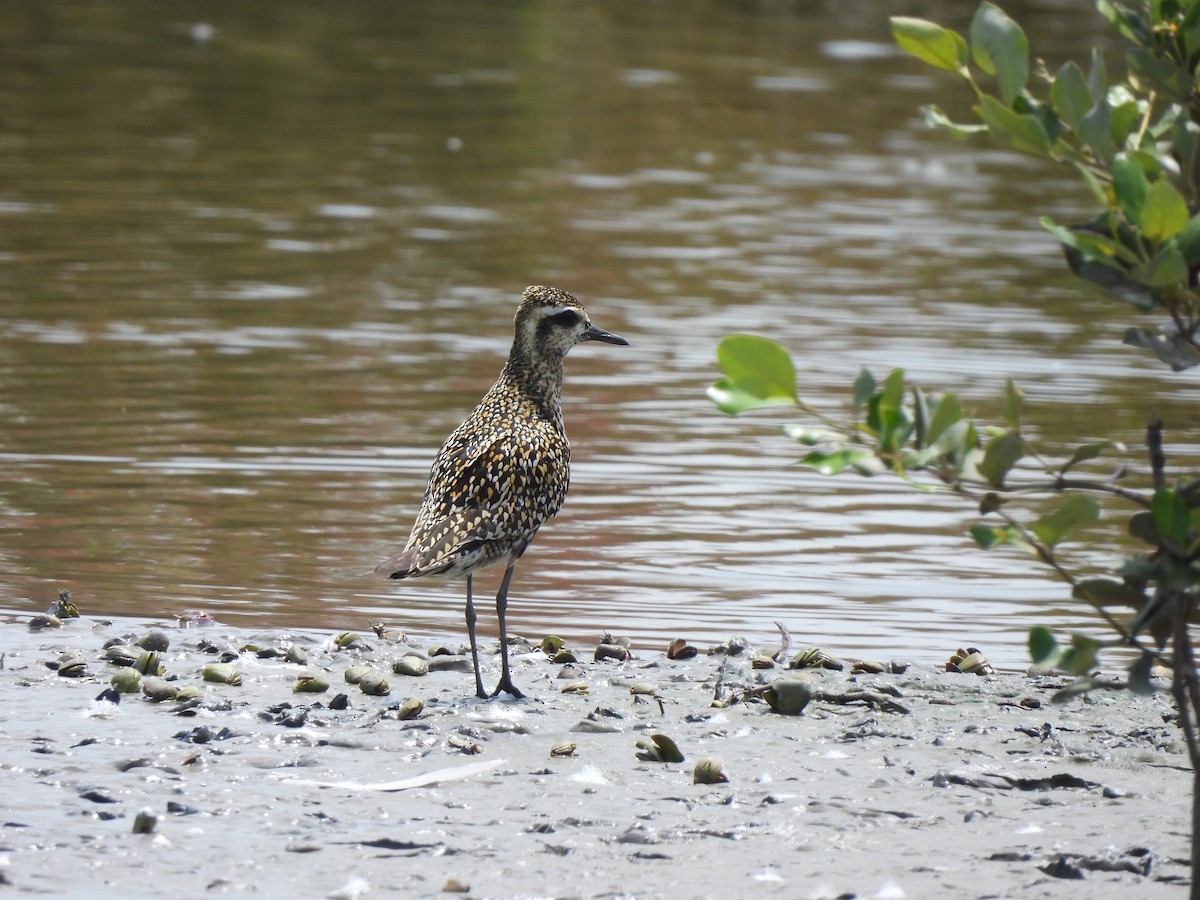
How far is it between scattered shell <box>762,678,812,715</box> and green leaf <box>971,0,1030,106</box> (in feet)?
9.54

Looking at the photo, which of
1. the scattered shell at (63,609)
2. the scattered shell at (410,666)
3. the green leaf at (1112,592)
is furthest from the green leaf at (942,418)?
the scattered shell at (63,609)

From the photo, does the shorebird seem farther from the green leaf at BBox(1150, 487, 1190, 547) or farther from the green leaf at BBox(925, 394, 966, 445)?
the green leaf at BBox(1150, 487, 1190, 547)

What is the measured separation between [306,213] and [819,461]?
1546 cm

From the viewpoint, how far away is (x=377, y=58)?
30.9 m

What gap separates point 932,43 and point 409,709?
3.23 meters

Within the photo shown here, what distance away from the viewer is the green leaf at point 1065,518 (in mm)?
4520

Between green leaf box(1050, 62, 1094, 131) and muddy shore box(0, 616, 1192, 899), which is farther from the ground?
green leaf box(1050, 62, 1094, 131)

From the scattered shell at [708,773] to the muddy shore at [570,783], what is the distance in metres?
0.03

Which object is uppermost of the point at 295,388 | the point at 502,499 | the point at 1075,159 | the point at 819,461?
the point at 1075,159

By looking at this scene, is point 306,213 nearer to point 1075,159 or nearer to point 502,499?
point 502,499

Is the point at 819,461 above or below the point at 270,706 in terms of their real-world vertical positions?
above

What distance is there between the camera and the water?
9.27 meters

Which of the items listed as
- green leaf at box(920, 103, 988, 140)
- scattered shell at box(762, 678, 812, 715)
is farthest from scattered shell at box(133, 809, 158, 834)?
green leaf at box(920, 103, 988, 140)

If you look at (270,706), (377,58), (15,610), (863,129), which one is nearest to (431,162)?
(863,129)
